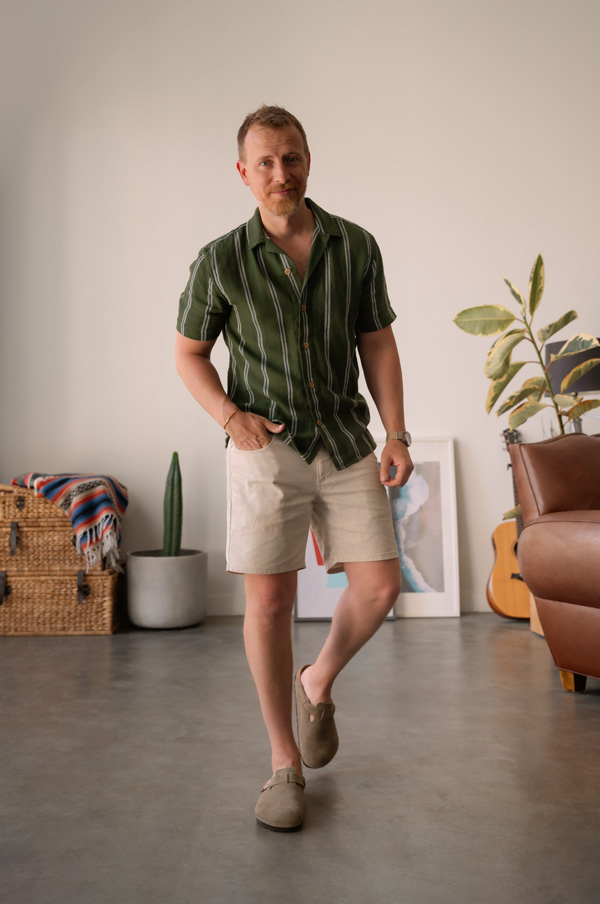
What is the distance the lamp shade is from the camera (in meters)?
3.18

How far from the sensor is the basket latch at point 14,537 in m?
3.52

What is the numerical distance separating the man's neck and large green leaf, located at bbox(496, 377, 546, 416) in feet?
5.46

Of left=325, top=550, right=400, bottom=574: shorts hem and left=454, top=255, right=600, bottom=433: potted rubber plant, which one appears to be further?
left=454, top=255, right=600, bottom=433: potted rubber plant

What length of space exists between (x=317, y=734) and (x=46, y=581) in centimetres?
206

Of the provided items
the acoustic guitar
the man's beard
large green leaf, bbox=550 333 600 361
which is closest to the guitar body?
the acoustic guitar

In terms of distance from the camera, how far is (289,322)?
1.67 m

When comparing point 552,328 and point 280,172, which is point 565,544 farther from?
point 280,172

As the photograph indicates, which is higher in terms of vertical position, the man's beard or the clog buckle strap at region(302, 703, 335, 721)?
the man's beard

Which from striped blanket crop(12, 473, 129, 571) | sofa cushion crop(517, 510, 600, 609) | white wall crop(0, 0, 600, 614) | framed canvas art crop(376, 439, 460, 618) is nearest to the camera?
sofa cushion crop(517, 510, 600, 609)

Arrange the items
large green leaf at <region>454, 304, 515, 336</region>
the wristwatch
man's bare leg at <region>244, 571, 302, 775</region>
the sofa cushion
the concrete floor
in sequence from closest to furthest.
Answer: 1. the concrete floor
2. man's bare leg at <region>244, 571, 302, 775</region>
3. the wristwatch
4. the sofa cushion
5. large green leaf at <region>454, 304, 515, 336</region>

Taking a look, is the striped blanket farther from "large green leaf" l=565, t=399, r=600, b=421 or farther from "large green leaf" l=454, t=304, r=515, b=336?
"large green leaf" l=565, t=399, r=600, b=421

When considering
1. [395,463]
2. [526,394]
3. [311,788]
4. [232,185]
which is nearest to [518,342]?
[526,394]

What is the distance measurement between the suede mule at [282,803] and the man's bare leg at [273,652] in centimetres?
3

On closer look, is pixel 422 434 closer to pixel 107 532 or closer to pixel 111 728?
pixel 107 532
